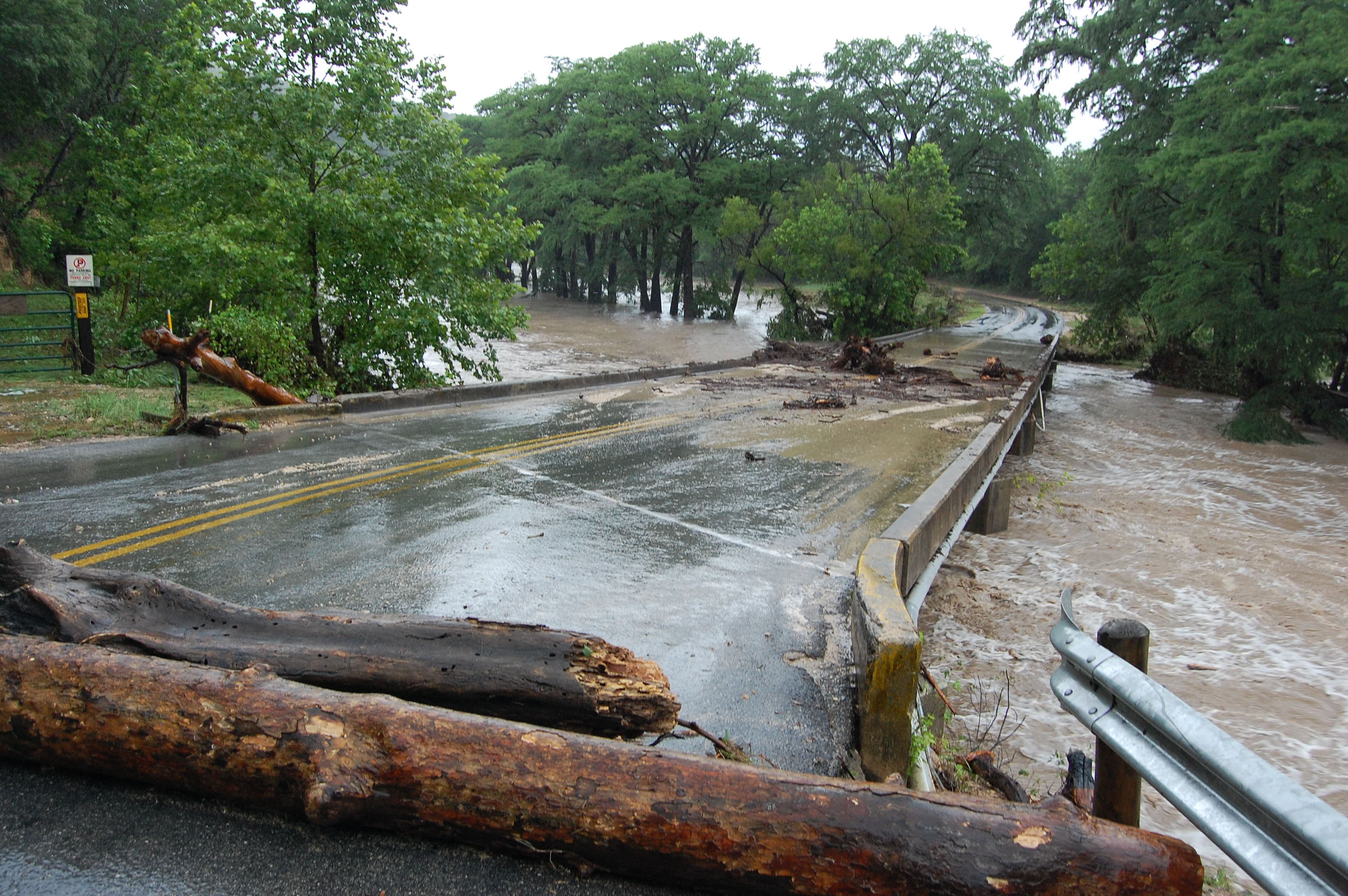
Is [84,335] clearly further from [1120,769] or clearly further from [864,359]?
[1120,769]

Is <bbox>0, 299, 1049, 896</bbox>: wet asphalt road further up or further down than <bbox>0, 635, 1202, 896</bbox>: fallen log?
further down

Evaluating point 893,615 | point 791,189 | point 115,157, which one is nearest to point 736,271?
point 791,189

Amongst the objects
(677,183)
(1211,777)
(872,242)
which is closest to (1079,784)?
(1211,777)

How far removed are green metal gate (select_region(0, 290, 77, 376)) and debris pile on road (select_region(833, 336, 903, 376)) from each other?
55.8 feet

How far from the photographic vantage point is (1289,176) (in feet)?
63.5

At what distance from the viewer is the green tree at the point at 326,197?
1470 cm

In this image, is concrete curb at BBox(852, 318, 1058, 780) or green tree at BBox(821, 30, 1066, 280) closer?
concrete curb at BBox(852, 318, 1058, 780)

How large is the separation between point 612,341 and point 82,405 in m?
28.6

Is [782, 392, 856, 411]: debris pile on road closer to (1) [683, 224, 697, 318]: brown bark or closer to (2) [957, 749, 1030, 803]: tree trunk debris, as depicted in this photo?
(2) [957, 749, 1030, 803]: tree trunk debris

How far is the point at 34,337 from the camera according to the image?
71.8 ft

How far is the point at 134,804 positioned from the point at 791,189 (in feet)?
164

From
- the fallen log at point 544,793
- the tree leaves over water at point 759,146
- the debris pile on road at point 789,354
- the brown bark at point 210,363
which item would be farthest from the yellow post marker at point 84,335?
the tree leaves over water at point 759,146

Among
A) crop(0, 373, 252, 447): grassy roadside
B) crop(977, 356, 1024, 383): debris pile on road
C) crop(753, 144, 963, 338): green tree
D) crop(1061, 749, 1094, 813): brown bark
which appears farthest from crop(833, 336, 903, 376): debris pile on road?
crop(1061, 749, 1094, 813): brown bark

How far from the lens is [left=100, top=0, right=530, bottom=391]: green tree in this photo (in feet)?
48.2
